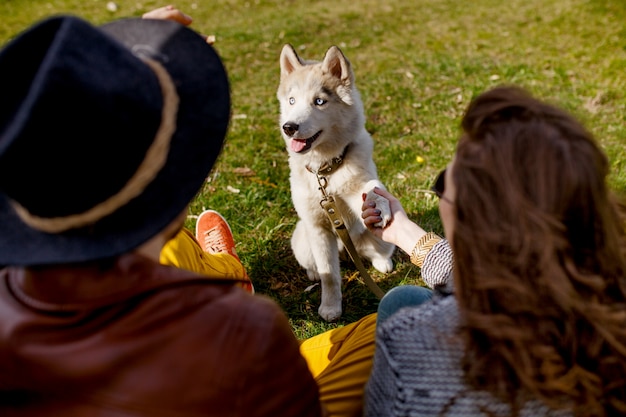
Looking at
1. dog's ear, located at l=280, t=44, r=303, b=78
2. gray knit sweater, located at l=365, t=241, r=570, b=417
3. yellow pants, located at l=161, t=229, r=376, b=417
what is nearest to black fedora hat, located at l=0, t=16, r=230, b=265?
yellow pants, located at l=161, t=229, r=376, b=417

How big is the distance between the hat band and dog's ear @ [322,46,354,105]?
2.17 metres

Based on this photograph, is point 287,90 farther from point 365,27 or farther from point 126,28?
point 365,27

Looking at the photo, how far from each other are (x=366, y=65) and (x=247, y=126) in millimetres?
2000

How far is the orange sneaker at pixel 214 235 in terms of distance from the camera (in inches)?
127

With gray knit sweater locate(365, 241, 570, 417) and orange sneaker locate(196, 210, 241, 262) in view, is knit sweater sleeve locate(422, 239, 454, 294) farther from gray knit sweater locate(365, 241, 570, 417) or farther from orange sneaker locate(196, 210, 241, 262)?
orange sneaker locate(196, 210, 241, 262)

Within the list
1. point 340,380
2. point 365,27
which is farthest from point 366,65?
point 340,380

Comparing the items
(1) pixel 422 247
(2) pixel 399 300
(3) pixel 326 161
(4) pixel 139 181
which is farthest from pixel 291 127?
(4) pixel 139 181

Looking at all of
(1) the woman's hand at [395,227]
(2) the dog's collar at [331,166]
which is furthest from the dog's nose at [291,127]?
(1) the woman's hand at [395,227]

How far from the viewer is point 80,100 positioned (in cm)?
92

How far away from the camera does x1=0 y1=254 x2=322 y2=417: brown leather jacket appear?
970 mm

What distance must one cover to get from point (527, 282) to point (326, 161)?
206 cm

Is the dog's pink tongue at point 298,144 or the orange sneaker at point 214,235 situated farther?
the orange sneaker at point 214,235

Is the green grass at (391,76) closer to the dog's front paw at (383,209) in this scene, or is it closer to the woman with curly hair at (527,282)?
the dog's front paw at (383,209)

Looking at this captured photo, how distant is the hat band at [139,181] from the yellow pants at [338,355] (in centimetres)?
54
